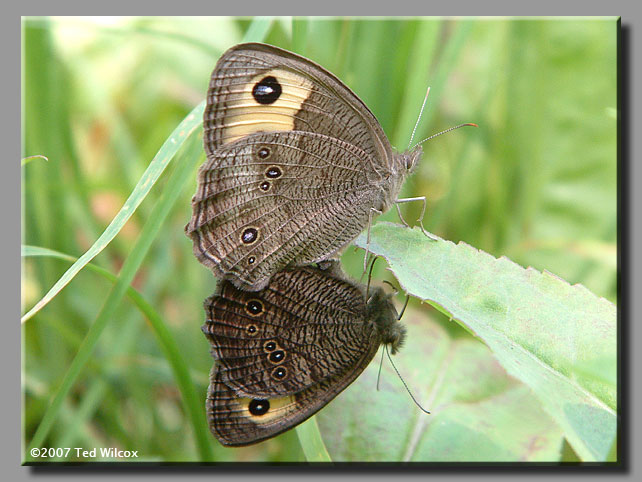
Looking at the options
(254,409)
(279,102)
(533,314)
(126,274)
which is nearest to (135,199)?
(126,274)

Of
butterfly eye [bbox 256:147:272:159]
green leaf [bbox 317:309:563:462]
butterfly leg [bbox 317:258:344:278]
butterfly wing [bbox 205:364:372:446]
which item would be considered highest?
butterfly eye [bbox 256:147:272:159]

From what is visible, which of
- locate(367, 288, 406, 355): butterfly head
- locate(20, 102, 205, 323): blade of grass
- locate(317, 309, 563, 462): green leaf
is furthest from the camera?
locate(317, 309, 563, 462): green leaf

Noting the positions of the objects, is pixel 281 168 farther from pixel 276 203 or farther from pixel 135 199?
pixel 135 199

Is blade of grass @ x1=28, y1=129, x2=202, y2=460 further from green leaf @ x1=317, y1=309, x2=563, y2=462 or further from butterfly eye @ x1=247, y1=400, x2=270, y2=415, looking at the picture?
green leaf @ x1=317, y1=309, x2=563, y2=462

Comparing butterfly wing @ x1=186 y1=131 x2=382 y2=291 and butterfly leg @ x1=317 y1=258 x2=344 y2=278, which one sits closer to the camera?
butterfly wing @ x1=186 y1=131 x2=382 y2=291

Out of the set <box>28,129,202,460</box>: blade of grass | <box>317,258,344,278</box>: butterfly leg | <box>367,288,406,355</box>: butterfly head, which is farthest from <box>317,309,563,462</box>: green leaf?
<box>28,129,202,460</box>: blade of grass

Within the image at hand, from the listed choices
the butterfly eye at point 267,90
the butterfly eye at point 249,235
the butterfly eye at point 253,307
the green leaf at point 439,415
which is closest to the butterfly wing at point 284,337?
the butterfly eye at point 253,307
